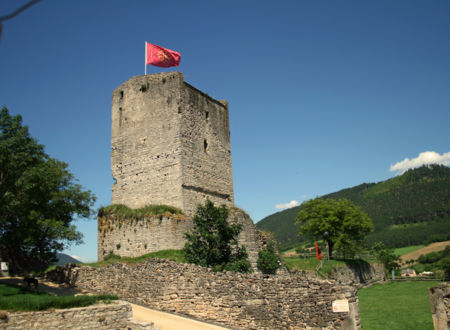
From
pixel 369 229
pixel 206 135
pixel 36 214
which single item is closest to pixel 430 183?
pixel 369 229

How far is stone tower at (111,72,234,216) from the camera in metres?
20.8

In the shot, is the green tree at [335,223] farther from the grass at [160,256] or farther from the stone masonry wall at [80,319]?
the stone masonry wall at [80,319]

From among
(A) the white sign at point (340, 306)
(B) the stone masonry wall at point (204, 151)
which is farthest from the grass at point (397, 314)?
(B) the stone masonry wall at point (204, 151)

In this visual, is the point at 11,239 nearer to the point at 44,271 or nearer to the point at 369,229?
the point at 44,271

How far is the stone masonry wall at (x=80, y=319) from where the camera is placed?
389 inches

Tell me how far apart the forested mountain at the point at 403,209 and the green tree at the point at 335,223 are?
69.0 meters

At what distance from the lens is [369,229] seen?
37625mm

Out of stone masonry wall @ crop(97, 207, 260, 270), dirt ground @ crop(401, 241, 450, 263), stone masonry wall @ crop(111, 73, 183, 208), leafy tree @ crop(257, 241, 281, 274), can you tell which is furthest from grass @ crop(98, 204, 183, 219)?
dirt ground @ crop(401, 241, 450, 263)

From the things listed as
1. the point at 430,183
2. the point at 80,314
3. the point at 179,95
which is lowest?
the point at 80,314

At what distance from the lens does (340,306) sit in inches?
420

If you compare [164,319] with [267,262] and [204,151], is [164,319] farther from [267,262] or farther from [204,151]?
[204,151]

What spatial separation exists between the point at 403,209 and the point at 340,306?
144 metres

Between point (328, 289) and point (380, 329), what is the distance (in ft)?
17.4

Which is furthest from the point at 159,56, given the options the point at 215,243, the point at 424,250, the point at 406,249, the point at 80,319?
the point at 406,249
